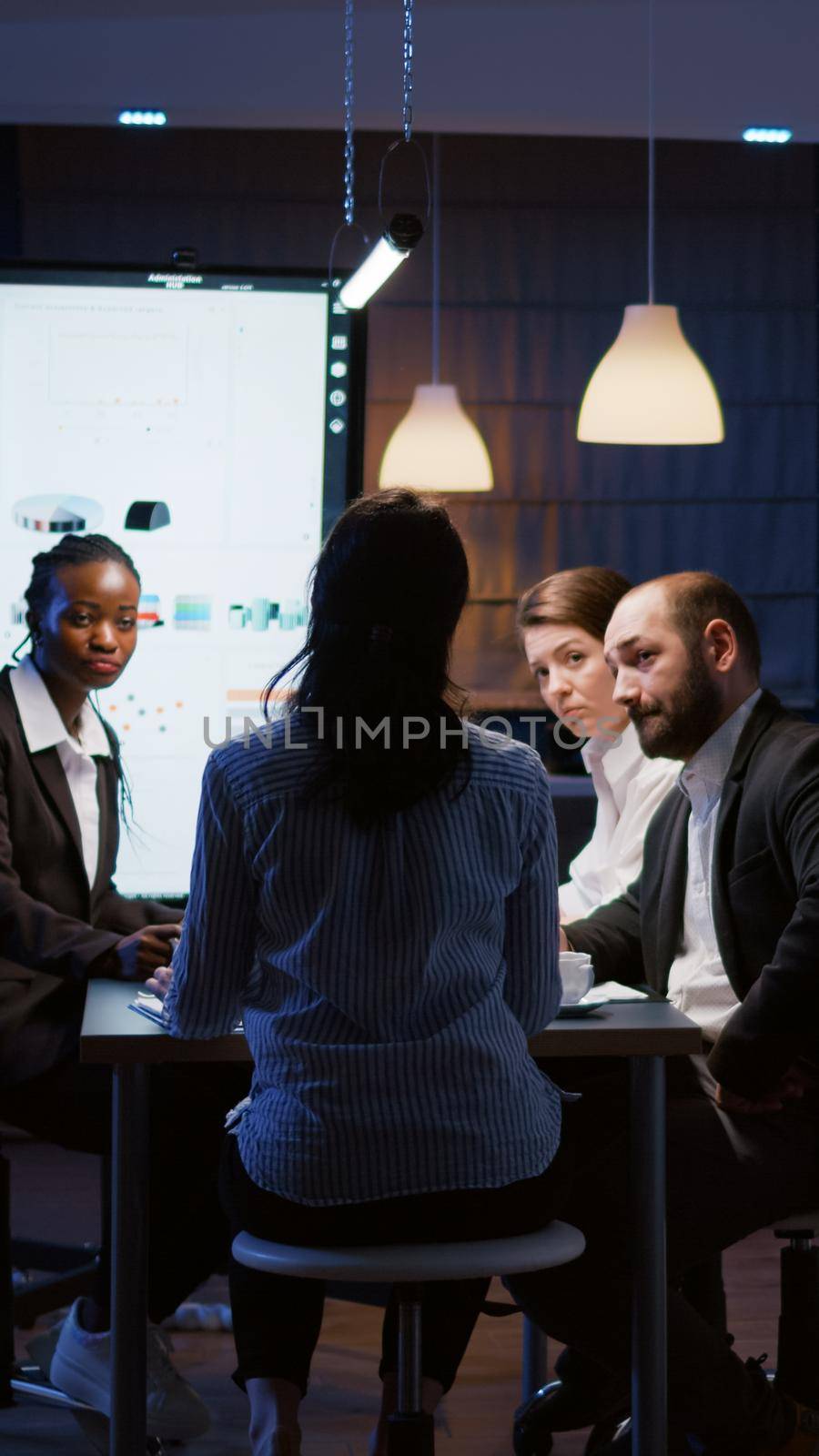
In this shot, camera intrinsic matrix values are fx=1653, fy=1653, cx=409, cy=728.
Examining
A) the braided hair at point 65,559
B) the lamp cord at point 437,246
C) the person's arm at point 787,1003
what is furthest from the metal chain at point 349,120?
the lamp cord at point 437,246

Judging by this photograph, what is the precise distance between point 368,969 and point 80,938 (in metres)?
0.95

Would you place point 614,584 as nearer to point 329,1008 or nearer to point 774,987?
point 774,987

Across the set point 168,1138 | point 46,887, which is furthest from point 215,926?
point 46,887

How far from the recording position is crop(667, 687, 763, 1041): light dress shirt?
2402 mm

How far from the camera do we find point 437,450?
5430 millimetres

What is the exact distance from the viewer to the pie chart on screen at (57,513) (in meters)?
3.07

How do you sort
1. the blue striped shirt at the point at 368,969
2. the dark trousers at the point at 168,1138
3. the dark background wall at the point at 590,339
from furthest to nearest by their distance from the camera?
the dark background wall at the point at 590,339
the dark trousers at the point at 168,1138
the blue striped shirt at the point at 368,969

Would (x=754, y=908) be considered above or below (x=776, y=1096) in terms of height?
above

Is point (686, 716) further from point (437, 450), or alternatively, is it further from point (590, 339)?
point (590, 339)

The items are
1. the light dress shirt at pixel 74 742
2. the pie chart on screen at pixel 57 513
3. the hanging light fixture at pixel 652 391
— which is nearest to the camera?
the light dress shirt at pixel 74 742

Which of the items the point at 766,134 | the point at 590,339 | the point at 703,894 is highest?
the point at 766,134

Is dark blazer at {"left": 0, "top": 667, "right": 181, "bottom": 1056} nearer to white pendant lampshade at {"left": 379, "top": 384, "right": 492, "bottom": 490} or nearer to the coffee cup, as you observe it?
the coffee cup

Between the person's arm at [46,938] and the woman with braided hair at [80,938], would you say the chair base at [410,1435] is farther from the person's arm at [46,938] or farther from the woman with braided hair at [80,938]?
the person's arm at [46,938]

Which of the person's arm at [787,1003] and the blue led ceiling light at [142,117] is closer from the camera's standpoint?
the person's arm at [787,1003]
